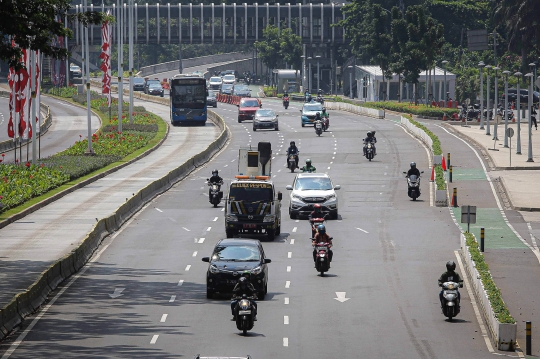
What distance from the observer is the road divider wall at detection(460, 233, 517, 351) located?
81.4 ft

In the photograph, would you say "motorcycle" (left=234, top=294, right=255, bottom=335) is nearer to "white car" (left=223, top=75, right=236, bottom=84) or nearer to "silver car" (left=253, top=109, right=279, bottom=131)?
"silver car" (left=253, top=109, right=279, bottom=131)

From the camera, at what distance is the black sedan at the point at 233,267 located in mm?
29625

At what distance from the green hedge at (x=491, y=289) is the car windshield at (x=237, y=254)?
20.2ft

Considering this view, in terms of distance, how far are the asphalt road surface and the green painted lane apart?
4.12 ft

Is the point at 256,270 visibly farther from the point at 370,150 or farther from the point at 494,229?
the point at 370,150

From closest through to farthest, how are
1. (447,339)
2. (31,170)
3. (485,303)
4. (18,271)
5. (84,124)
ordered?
(447,339) → (485,303) → (18,271) → (31,170) → (84,124)

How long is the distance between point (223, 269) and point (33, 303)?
5.00m

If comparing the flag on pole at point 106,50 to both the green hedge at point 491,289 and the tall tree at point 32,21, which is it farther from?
the green hedge at point 491,289

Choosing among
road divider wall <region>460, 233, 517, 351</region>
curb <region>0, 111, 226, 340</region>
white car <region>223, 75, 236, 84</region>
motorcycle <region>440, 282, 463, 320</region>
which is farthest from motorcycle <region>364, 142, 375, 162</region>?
white car <region>223, 75, 236, 84</region>

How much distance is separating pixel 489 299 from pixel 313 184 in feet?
65.4

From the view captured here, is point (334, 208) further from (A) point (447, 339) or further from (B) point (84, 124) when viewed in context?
(B) point (84, 124)

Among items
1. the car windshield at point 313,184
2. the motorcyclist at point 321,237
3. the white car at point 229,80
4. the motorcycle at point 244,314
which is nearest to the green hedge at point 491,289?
the motorcyclist at point 321,237

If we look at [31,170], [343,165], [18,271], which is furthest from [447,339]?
[343,165]

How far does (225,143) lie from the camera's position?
8212cm
